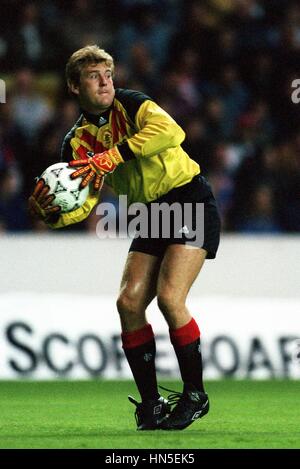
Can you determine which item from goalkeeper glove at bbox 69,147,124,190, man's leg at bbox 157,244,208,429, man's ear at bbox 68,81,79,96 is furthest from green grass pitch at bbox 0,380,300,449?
man's ear at bbox 68,81,79,96

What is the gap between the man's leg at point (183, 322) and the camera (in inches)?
236

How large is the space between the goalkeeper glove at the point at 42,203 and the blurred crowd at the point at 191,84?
4.00 metres

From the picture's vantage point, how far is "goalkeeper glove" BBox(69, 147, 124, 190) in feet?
19.3

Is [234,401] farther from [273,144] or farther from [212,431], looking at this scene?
[273,144]

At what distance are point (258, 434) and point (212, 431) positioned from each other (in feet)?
0.86

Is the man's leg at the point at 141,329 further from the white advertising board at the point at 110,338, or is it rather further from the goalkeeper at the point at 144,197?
the white advertising board at the point at 110,338

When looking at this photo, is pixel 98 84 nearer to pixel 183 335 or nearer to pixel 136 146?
pixel 136 146

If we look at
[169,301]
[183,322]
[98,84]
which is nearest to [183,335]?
[183,322]

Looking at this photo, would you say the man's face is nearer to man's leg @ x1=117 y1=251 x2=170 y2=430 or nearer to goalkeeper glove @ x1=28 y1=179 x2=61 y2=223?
goalkeeper glove @ x1=28 y1=179 x2=61 y2=223

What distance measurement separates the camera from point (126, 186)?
618 centimetres

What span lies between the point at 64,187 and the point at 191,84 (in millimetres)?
5620

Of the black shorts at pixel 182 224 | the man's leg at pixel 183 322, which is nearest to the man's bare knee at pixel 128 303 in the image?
the man's leg at pixel 183 322

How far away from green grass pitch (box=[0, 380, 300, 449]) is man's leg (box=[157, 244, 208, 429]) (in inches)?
4.6
